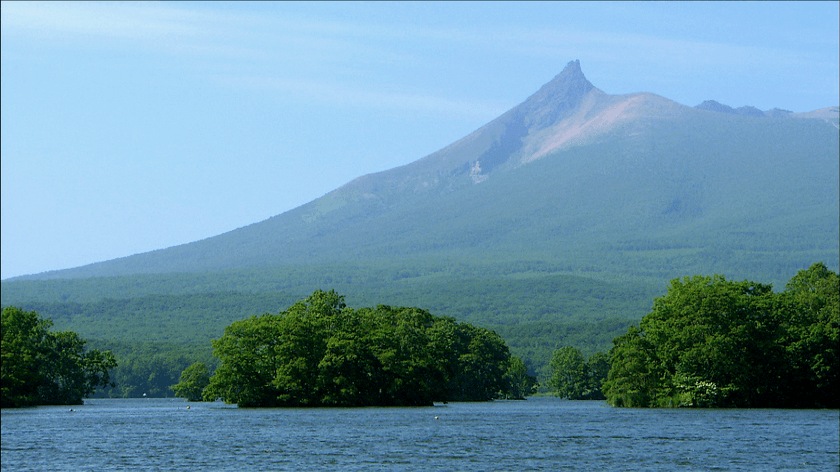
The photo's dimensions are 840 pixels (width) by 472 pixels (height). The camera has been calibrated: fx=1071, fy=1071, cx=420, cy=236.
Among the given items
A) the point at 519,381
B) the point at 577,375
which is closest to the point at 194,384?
the point at 519,381

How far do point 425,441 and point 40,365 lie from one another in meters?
57.8

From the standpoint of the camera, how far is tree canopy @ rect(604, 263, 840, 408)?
285 feet

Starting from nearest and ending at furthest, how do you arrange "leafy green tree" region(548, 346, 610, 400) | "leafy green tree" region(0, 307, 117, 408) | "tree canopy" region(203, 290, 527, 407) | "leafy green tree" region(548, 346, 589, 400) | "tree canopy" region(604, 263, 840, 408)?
"tree canopy" region(604, 263, 840, 408)
"leafy green tree" region(0, 307, 117, 408)
"tree canopy" region(203, 290, 527, 407)
"leafy green tree" region(548, 346, 610, 400)
"leafy green tree" region(548, 346, 589, 400)

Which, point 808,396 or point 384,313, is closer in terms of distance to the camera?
point 808,396

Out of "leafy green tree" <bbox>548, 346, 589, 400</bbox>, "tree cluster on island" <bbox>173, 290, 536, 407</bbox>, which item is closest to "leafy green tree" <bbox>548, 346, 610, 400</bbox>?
"leafy green tree" <bbox>548, 346, 589, 400</bbox>

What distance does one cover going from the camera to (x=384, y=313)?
4434 inches

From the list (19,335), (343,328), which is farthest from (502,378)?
(19,335)

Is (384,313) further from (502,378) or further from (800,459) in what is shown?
(800,459)

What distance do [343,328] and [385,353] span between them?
5.22m

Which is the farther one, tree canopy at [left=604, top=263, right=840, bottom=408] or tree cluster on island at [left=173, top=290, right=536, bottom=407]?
tree cluster on island at [left=173, top=290, right=536, bottom=407]

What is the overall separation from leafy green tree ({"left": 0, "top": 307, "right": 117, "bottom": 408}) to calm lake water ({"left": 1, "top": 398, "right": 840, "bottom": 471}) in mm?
9899

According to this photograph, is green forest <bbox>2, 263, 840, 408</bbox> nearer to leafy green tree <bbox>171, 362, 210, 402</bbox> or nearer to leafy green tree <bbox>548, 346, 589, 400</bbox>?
leafy green tree <bbox>171, 362, 210, 402</bbox>

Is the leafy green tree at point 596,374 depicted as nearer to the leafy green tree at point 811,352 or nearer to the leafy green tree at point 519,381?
the leafy green tree at point 519,381

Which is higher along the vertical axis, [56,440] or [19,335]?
[19,335]
